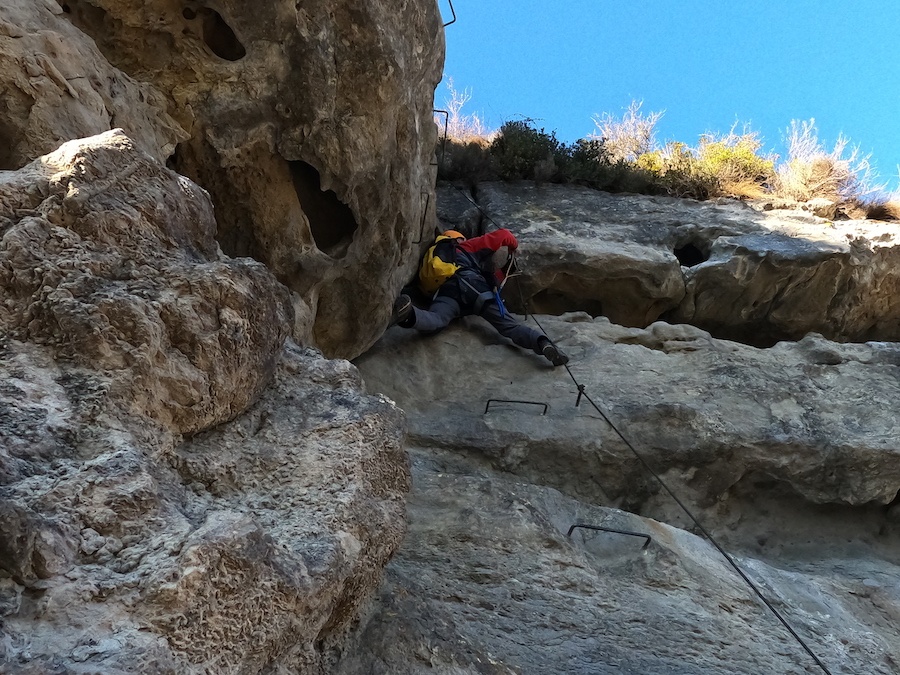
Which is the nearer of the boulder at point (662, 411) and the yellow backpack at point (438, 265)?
the boulder at point (662, 411)

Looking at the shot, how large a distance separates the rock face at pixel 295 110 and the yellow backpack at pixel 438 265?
104 centimetres

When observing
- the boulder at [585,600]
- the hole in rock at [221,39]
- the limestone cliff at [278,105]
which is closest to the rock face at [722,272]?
the limestone cliff at [278,105]

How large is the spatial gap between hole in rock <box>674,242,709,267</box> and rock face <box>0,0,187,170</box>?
4.89m

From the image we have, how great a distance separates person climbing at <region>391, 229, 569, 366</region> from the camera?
4777mm

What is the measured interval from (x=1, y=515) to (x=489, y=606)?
65.9 inches

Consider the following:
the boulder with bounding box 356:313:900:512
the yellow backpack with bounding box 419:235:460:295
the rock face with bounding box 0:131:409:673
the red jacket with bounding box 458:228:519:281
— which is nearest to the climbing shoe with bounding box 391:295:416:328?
the boulder with bounding box 356:313:900:512

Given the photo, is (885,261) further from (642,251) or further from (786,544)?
(786,544)

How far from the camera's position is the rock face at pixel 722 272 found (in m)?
5.75

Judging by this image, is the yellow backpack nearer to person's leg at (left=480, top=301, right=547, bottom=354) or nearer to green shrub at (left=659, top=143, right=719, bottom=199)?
person's leg at (left=480, top=301, right=547, bottom=354)

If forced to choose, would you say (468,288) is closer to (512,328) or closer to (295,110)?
(512,328)

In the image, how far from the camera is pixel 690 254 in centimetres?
651

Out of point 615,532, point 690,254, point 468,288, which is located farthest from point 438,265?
point 615,532

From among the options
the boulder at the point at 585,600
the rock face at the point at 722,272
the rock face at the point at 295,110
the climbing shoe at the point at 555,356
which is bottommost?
the boulder at the point at 585,600

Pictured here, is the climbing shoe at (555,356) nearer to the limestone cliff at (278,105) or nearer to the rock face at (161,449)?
the limestone cliff at (278,105)
